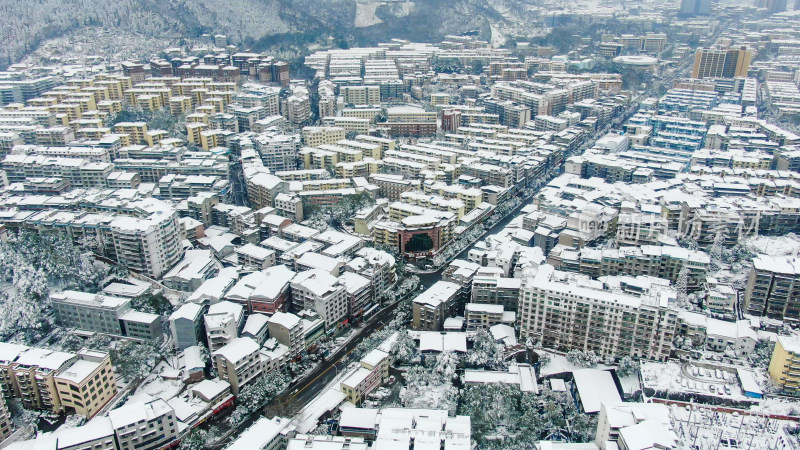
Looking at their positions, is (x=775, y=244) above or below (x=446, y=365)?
above

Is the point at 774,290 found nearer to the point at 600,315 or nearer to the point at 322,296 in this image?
the point at 600,315

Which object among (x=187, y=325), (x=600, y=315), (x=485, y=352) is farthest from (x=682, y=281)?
(x=187, y=325)

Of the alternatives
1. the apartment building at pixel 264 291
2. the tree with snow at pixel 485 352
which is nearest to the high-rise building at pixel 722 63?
the tree with snow at pixel 485 352

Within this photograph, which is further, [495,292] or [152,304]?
[495,292]

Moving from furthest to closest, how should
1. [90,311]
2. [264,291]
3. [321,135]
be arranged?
[321,135] → [264,291] → [90,311]

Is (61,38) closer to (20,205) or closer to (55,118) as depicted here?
(55,118)

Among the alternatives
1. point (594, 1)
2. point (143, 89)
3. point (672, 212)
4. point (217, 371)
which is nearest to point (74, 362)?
point (217, 371)
